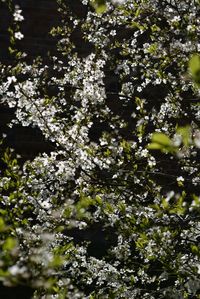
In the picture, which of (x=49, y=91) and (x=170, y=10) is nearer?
(x=170, y=10)

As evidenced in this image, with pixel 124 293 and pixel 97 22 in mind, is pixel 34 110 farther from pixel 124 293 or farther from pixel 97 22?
pixel 124 293

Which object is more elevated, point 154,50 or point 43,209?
point 154,50

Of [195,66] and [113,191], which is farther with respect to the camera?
[113,191]

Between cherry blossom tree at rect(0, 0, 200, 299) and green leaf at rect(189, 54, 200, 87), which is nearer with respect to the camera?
green leaf at rect(189, 54, 200, 87)

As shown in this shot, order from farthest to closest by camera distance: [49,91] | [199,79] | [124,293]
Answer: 1. [49,91]
2. [124,293]
3. [199,79]

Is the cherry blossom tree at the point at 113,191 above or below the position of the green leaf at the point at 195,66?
above

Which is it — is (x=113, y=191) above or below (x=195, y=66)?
above

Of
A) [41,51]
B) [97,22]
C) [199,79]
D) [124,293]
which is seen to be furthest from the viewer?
[41,51]

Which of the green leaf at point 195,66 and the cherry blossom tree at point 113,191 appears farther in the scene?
the cherry blossom tree at point 113,191

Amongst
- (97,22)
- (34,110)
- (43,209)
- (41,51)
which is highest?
(41,51)

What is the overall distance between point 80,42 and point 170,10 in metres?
3.55

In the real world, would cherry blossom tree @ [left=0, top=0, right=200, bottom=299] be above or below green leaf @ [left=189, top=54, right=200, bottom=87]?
above

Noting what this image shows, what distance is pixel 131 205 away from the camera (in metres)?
4.50

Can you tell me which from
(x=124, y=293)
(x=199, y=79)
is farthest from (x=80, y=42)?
(x=199, y=79)
